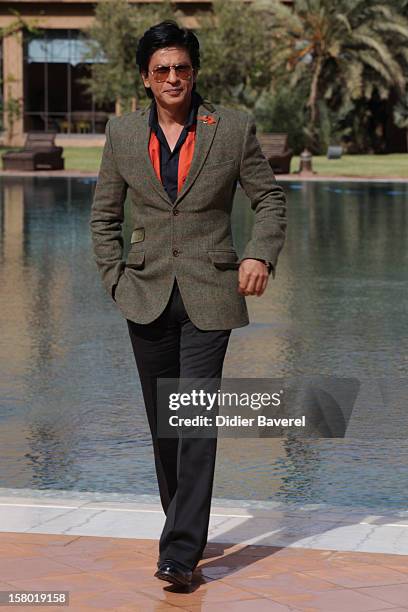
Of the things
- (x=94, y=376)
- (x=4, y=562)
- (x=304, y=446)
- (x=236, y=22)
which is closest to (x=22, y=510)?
(x=4, y=562)

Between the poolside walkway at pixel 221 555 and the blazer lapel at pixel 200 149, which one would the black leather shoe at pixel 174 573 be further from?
the blazer lapel at pixel 200 149

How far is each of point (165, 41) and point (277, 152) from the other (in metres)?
37.8

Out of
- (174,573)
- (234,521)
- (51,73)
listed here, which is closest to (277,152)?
(51,73)

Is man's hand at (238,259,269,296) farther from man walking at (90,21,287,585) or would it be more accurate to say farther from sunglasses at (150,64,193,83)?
sunglasses at (150,64,193,83)

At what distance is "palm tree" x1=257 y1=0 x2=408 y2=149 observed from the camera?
59.2 m

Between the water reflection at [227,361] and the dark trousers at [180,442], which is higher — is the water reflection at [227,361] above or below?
below

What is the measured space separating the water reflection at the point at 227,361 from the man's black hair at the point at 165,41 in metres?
2.30

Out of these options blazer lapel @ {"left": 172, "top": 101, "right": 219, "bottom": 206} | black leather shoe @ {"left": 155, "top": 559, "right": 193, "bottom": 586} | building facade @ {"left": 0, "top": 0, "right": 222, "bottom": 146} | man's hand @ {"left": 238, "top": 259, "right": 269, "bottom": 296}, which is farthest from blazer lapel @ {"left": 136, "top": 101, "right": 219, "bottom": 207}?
building facade @ {"left": 0, "top": 0, "right": 222, "bottom": 146}

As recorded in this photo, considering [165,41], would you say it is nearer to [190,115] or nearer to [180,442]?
[190,115]

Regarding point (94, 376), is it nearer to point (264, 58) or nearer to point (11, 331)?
point (11, 331)

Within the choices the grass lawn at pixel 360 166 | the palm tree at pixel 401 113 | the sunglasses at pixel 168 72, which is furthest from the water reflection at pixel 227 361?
the palm tree at pixel 401 113

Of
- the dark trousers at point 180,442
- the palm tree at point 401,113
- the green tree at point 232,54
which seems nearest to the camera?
the dark trousers at point 180,442

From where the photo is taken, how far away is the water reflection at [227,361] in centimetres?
Answer: 721

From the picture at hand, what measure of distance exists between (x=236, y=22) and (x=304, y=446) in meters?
49.8
